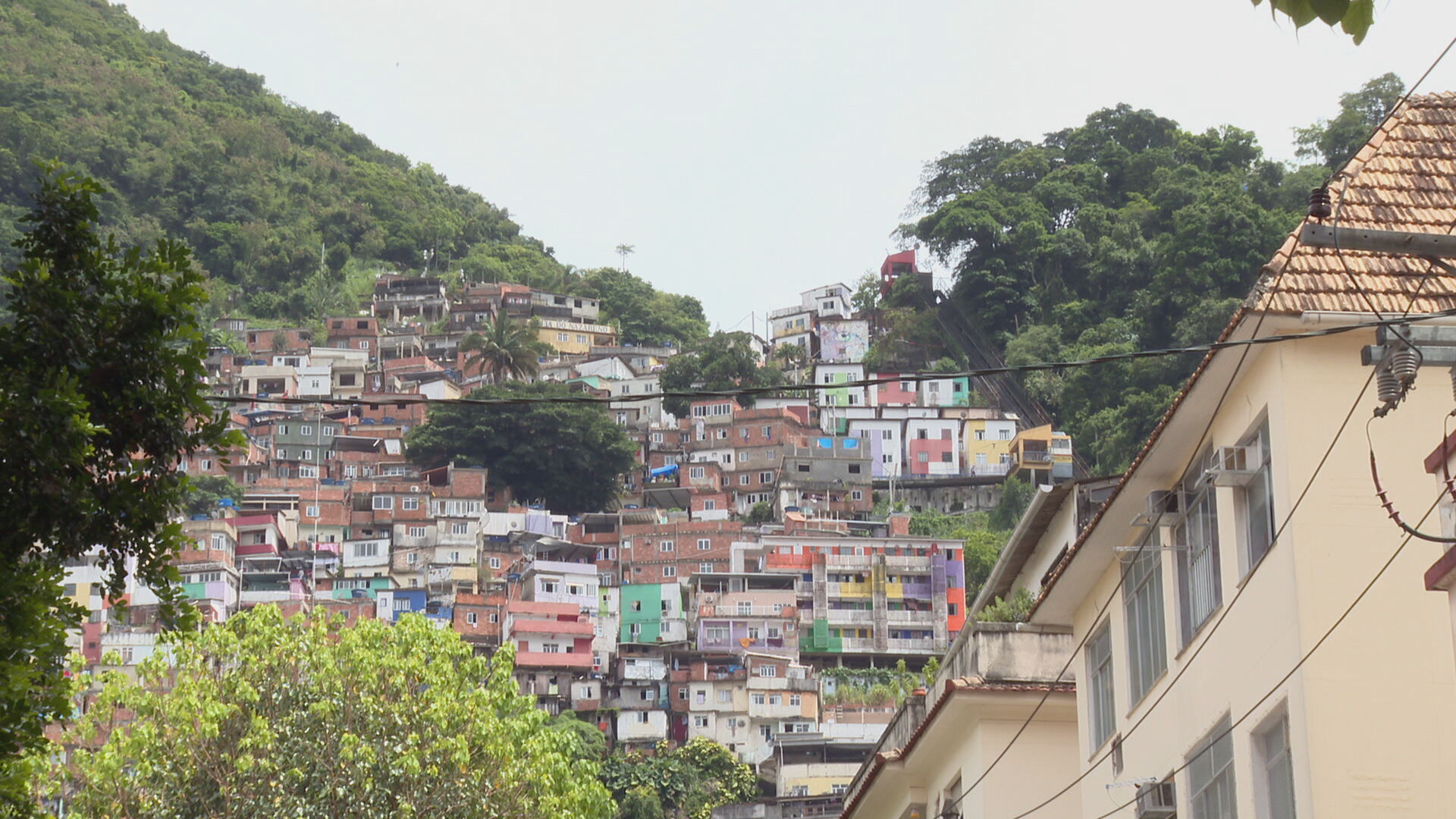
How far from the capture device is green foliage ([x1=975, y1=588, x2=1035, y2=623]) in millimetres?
19828

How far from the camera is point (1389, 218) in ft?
38.1

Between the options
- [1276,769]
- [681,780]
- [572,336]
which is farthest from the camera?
[572,336]

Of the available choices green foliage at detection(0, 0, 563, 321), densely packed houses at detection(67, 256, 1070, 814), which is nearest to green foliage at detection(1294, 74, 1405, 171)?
densely packed houses at detection(67, 256, 1070, 814)

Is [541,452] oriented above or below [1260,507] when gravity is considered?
above

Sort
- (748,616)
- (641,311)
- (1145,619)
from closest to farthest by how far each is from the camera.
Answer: (1145,619)
(748,616)
(641,311)

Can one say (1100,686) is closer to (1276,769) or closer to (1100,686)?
(1100,686)

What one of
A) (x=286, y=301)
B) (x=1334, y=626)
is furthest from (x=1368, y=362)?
(x=286, y=301)

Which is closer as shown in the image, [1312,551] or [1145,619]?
[1312,551]

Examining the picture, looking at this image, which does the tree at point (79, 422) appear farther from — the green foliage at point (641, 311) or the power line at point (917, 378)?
the green foliage at point (641, 311)

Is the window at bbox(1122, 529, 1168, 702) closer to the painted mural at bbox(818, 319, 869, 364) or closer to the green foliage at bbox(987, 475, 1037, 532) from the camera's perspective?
the green foliage at bbox(987, 475, 1037, 532)

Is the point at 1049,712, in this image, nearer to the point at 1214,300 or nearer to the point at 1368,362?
the point at 1368,362

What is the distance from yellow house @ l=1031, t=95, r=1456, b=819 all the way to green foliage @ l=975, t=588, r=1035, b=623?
6.43m

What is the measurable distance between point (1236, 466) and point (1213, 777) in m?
1.93

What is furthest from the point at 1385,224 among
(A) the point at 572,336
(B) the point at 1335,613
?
(A) the point at 572,336
